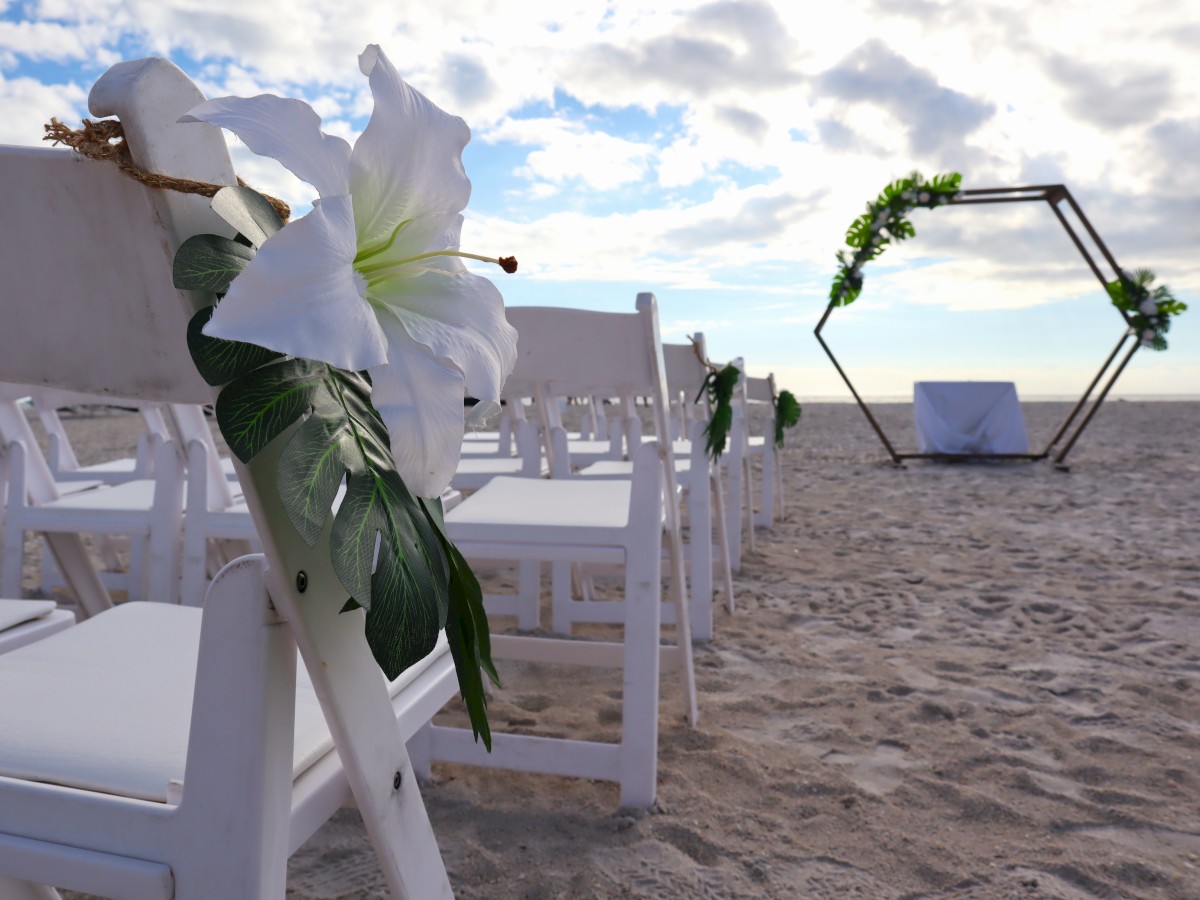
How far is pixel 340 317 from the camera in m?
0.40

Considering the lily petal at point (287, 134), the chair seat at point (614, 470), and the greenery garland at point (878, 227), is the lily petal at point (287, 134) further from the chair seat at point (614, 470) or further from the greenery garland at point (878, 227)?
the greenery garland at point (878, 227)

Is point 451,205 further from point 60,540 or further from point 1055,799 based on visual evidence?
point 60,540

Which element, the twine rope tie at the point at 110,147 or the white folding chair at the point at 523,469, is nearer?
the twine rope tie at the point at 110,147

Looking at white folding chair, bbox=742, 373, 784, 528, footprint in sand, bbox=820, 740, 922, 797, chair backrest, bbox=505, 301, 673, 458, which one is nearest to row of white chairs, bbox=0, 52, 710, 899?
chair backrest, bbox=505, 301, 673, 458

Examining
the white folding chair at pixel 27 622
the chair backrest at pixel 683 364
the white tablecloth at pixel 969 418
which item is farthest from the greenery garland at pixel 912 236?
the white folding chair at pixel 27 622

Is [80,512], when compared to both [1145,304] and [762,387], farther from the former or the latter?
[1145,304]

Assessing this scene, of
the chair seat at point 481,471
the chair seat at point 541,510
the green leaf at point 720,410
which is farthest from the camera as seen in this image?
the chair seat at point 481,471

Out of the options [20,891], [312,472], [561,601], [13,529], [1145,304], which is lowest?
[561,601]

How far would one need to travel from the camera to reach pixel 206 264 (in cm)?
44

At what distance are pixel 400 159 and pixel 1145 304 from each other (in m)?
7.36

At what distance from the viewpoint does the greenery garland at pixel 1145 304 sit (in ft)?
20.9

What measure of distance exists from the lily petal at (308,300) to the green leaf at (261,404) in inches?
2.5

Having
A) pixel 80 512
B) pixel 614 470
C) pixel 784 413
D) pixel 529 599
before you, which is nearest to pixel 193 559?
pixel 80 512

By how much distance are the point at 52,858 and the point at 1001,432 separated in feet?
26.4
